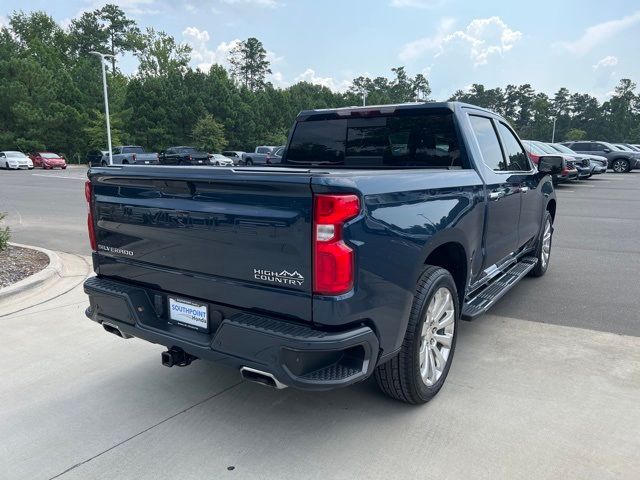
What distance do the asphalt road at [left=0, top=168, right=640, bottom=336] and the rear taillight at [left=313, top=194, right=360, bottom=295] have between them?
310cm

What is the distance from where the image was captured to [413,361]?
2.96 m

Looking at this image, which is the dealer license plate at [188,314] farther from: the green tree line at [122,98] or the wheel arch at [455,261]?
the green tree line at [122,98]

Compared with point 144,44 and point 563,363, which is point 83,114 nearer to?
point 144,44

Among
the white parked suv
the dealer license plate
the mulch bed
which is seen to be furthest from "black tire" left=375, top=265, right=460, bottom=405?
the white parked suv

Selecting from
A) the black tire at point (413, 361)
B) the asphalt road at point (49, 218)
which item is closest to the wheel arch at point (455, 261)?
the black tire at point (413, 361)

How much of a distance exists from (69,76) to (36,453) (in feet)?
186

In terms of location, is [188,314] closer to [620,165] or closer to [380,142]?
[380,142]

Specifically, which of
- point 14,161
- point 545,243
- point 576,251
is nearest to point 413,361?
point 545,243

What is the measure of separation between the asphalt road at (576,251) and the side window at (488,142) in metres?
1.54

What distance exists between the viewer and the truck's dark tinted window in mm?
4008

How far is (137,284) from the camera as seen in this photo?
326cm

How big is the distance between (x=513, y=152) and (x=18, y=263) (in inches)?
240

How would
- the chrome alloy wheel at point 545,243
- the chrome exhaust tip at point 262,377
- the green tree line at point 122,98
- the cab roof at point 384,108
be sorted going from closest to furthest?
Answer: 1. the chrome exhaust tip at point 262,377
2. the cab roof at point 384,108
3. the chrome alloy wheel at point 545,243
4. the green tree line at point 122,98

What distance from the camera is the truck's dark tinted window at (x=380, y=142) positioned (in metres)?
4.01
